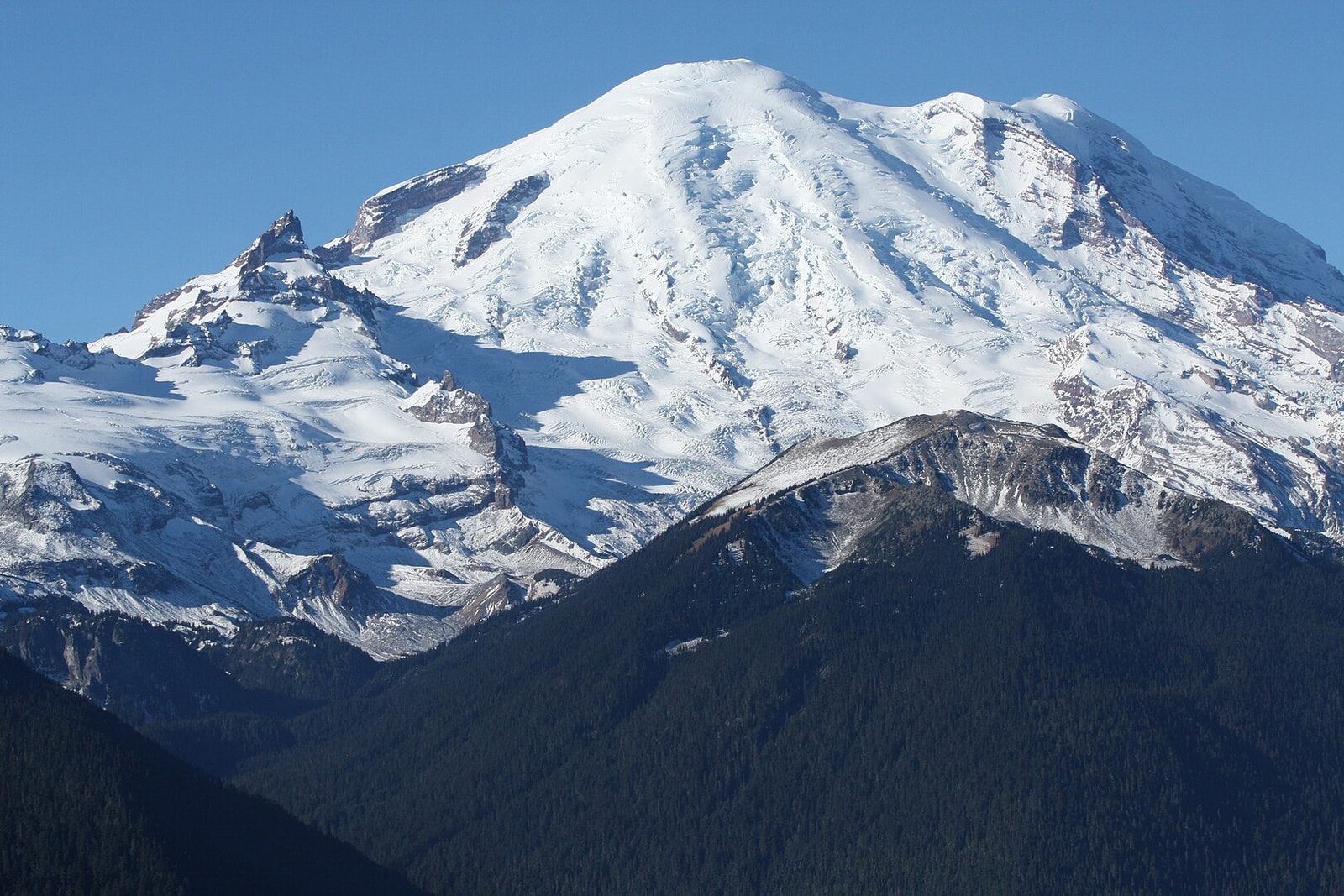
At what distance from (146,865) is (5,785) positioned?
1473 centimetres

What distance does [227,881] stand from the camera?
195750 millimetres

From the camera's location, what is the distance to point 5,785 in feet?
641

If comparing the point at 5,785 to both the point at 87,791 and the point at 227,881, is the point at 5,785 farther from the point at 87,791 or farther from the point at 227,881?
the point at 227,881

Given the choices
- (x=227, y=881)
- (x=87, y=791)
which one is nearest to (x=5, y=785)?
(x=87, y=791)

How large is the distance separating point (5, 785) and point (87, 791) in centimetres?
658

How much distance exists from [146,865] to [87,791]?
11903 millimetres

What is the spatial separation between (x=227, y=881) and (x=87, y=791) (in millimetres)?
13966

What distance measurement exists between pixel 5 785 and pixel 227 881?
19.3m

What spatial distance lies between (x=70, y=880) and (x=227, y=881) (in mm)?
14353

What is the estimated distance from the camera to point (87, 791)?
19838 centimetres

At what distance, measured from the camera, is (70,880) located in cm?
18575

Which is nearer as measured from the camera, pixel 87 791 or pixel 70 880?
pixel 70 880
